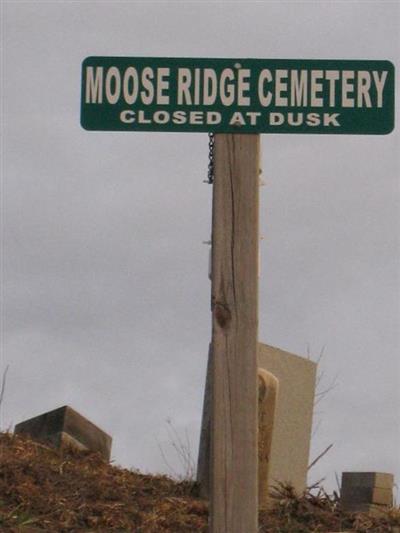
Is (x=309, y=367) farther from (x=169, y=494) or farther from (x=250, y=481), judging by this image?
(x=250, y=481)

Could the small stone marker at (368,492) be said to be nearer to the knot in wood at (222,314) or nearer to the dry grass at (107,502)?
the dry grass at (107,502)

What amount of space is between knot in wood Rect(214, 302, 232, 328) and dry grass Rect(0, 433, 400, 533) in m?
3.05

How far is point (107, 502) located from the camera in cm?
812

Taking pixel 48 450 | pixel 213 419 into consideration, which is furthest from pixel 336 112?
pixel 48 450

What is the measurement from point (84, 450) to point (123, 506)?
1.38 metres

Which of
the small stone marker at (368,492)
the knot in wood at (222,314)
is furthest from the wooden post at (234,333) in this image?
the small stone marker at (368,492)

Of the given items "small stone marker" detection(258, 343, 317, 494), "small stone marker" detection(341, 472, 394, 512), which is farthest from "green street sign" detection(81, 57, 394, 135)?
"small stone marker" detection(258, 343, 317, 494)

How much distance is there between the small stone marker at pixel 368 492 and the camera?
8.90 metres

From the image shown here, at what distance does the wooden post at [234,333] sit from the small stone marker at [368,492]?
164 inches

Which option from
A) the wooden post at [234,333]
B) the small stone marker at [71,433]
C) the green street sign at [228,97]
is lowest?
the wooden post at [234,333]

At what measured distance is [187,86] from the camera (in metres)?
5.08

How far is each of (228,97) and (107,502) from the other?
3.90 metres

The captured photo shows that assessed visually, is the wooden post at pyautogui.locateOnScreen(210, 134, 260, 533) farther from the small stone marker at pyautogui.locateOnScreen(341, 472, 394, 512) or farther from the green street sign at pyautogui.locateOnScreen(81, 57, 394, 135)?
the small stone marker at pyautogui.locateOnScreen(341, 472, 394, 512)

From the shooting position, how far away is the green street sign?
5.07 m
